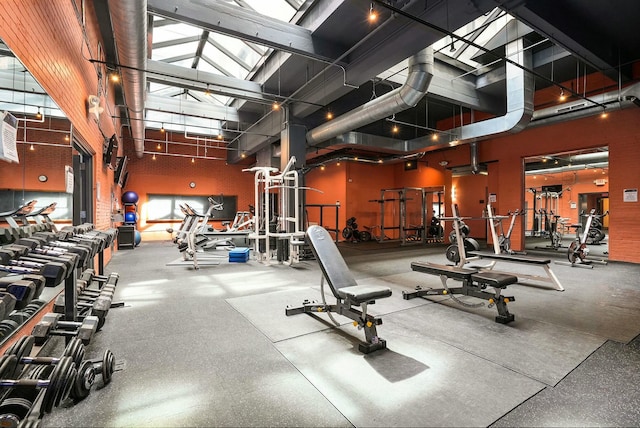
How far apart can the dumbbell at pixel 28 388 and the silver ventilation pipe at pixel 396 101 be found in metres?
5.43

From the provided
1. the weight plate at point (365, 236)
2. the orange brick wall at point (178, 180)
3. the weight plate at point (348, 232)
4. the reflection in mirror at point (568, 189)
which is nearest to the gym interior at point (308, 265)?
the orange brick wall at point (178, 180)

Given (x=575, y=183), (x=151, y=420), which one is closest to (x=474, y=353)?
(x=151, y=420)

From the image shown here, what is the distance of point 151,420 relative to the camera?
1.63m

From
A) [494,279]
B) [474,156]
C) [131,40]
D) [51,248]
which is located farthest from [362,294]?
[474,156]

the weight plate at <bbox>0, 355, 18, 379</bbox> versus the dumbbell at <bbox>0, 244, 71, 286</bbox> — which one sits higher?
the dumbbell at <bbox>0, 244, 71, 286</bbox>

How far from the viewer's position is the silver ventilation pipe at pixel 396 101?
4957 mm

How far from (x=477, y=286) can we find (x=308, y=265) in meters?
3.67

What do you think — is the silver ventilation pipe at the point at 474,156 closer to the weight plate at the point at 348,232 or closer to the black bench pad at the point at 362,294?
the weight plate at the point at 348,232

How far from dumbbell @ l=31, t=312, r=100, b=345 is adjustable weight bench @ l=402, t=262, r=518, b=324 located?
325 cm

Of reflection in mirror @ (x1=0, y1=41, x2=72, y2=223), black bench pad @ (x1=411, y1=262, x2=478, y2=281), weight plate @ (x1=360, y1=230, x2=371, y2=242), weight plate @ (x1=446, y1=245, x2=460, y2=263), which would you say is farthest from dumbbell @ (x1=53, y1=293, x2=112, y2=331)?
weight plate @ (x1=360, y1=230, x2=371, y2=242)

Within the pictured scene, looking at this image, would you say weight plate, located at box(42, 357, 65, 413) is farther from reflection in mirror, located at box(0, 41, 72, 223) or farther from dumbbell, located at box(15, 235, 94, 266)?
reflection in mirror, located at box(0, 41, 72, 223)

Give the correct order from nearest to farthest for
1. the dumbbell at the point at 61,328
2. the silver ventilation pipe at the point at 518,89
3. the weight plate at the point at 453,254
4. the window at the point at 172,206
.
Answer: the dumbbell at the point at 61,328
the silver ventilation pipe at the point at 518,89
the weight plate at the point at 453,254
the window at the point at 172,206

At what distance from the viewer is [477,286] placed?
365 centimetres

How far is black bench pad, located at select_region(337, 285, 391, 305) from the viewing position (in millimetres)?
2482
